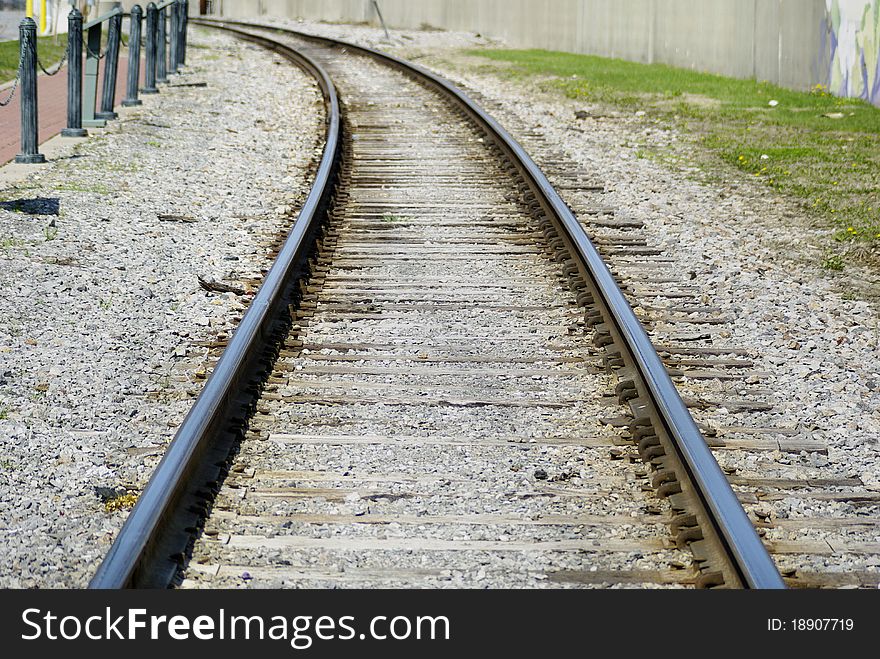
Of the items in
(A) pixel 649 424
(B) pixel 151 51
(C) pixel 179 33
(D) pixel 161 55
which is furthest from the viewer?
(C) pixel 179 33

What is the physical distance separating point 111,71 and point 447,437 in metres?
10.4

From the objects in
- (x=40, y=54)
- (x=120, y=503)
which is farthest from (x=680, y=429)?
(x=40, y=54)

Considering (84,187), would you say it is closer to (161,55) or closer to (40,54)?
(161,55)

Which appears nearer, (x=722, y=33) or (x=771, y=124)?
(x=771, y=124)

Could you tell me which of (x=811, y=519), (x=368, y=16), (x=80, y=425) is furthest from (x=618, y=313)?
(x=368, y=16)

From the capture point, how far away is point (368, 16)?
43.4 metres

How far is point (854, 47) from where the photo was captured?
16.9 m

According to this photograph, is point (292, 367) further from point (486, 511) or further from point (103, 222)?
point (103, 222)

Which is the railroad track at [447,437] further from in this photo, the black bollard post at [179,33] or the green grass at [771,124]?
the black bollard post at [179,33]

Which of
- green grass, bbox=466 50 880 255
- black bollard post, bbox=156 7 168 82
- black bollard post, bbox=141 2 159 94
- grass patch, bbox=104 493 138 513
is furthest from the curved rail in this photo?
black bollard post, bbox=156 7 168 82

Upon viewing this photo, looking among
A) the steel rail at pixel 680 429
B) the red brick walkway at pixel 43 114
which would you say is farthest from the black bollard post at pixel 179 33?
the steel rail at pixel 680 429

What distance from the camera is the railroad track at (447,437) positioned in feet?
12.5

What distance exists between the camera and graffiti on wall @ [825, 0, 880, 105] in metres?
16.2
